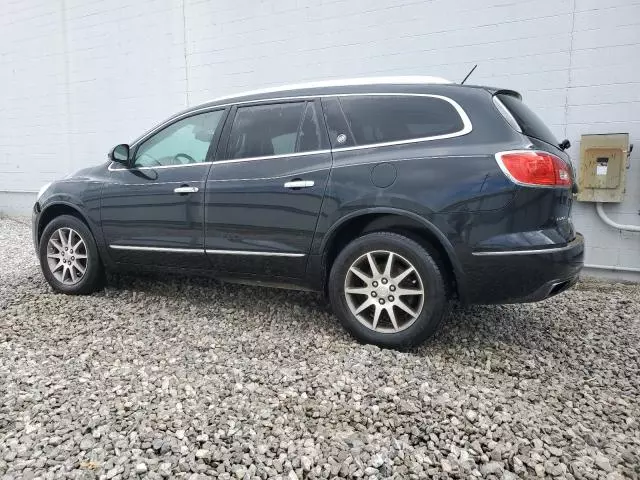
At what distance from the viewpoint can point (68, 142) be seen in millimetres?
9234

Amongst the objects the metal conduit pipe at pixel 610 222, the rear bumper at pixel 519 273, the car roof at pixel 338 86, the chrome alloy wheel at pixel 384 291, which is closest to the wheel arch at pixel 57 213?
the car roof at pixel 338 86

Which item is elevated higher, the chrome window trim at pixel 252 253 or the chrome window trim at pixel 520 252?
the chrome window trim at pixel 520 252

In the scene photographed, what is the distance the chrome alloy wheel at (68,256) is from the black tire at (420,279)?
2.45m

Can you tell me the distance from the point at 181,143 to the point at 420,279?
2.29 meters

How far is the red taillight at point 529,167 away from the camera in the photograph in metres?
2.86

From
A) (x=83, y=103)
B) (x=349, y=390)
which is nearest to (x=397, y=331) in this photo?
(x=349, y=390)

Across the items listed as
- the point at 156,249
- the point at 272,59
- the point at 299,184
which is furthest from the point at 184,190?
the point at 272,59

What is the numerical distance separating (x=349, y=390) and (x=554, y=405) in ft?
3.61

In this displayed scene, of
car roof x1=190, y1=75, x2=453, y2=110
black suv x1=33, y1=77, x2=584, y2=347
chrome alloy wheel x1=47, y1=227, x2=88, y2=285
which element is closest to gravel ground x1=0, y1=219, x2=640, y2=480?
chrome alloy wheel x1=47, y1=227, x2=88, y2=285

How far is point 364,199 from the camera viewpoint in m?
3.20

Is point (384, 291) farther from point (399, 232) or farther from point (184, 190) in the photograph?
point (184, 190)

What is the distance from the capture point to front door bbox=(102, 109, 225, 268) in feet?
12.7

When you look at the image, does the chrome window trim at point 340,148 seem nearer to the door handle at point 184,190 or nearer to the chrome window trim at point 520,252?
the door handle at point 184,190

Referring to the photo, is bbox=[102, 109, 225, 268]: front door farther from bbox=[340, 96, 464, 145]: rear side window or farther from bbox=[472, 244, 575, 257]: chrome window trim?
bbox=[472, 244, 575, 257]: chrome window trim
